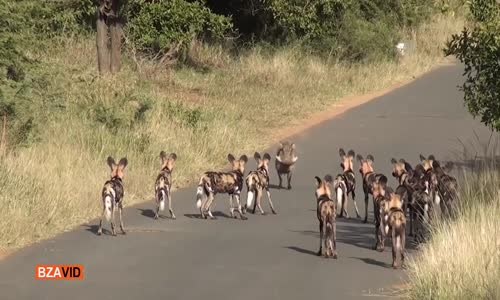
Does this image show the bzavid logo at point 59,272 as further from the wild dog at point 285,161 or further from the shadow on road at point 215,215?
the wild dog at point 285,161

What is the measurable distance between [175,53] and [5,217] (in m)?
19.8

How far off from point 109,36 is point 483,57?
17.9m

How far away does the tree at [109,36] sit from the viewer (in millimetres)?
27578

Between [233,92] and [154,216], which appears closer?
[154,216]

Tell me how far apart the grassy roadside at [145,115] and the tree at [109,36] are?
0.45m

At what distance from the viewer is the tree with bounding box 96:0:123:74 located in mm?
27578

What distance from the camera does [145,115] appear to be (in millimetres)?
21125

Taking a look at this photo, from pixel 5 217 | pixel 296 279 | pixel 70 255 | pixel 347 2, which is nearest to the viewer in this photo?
pixel 296 279

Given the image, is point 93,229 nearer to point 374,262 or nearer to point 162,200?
point 162,200

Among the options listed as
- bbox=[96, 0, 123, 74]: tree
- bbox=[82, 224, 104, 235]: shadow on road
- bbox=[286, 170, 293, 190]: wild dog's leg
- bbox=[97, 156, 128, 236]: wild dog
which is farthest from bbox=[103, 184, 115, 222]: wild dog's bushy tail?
bbox=[96, 0, 123, 74]: tree

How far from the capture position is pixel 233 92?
94.7ft

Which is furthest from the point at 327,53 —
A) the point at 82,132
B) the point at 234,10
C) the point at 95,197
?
→ the point at 95,197

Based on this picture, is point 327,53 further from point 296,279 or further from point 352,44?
point 296,279

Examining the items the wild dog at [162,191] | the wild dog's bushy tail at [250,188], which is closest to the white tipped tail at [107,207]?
the wild dog at [162,191]
